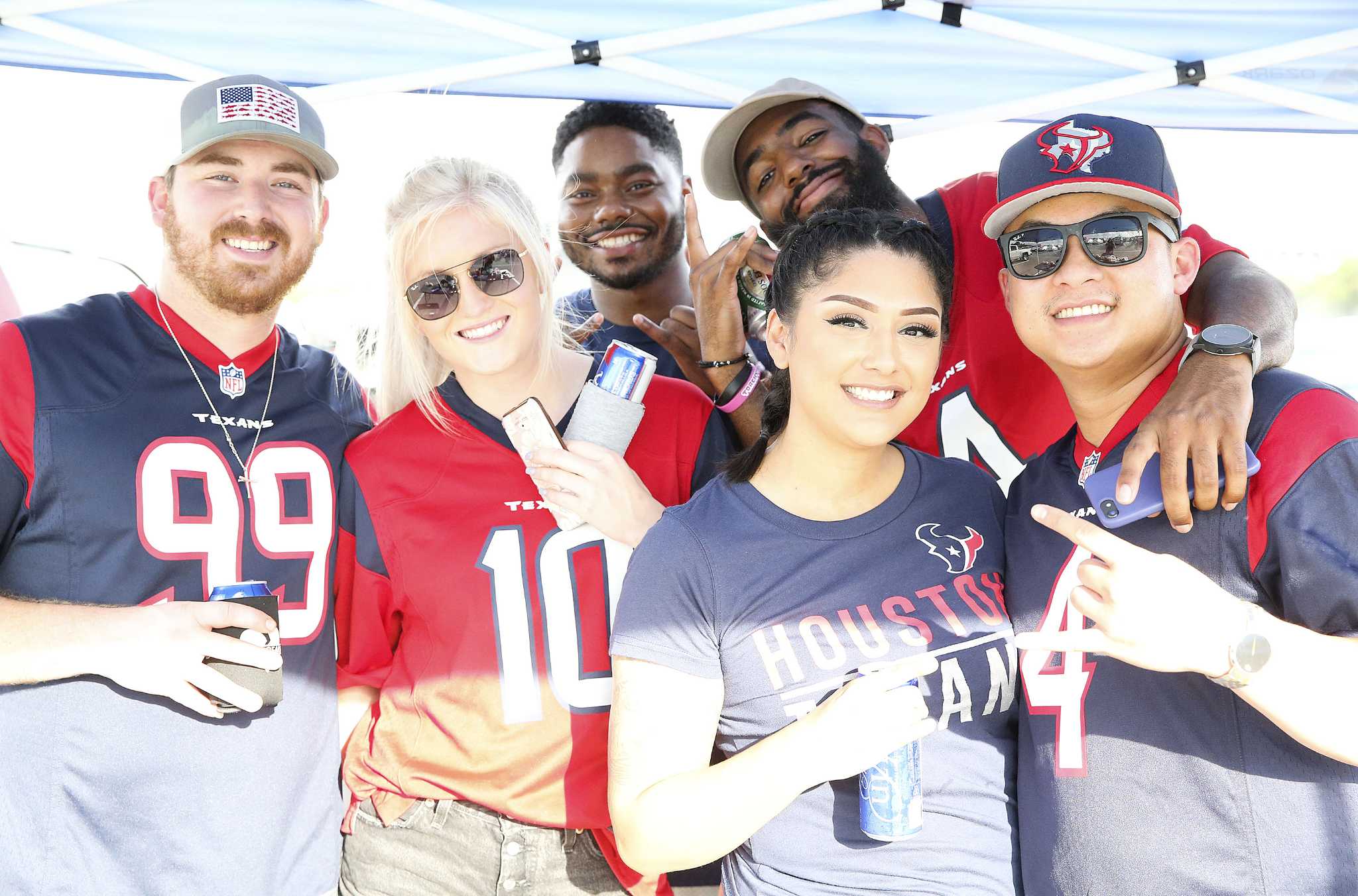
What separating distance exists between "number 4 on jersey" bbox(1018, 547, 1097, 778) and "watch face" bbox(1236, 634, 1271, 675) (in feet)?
1.04

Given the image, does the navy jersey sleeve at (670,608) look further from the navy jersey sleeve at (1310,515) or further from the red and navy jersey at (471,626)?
the navy jersey sleeve at (1310,515)

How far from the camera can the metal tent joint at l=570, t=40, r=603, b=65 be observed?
3.99 metres

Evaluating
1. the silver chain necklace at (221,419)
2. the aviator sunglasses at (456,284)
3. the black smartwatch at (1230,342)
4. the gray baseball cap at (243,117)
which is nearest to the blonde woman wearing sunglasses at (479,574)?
the aviator sunglasses at (456,284)

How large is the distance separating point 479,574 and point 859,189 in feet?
5.85

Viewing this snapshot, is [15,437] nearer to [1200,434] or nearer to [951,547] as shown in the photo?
[951,547]

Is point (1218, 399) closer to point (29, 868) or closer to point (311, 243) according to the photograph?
point (311, 243)

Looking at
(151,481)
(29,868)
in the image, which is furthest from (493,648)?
(29,868)

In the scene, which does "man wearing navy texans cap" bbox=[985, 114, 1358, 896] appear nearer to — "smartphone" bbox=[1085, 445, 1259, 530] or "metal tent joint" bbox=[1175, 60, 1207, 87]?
"smartphone" bbox=[1085, 445, 1259, 530]

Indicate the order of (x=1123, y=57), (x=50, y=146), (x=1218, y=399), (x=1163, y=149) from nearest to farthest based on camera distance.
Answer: (x=1218, y=399), (x=1163, y=149), (x=1123, y=57), (x=50, y=146)

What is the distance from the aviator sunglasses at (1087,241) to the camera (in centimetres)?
208

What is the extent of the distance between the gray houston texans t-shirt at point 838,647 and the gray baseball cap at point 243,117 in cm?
156

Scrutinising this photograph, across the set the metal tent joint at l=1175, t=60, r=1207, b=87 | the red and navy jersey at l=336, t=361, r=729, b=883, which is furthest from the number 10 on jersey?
the metal tent joint at l=1175, t=60, r=1207, b=87

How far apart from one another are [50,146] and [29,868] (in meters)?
17.1

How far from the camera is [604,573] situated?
8.19ft
